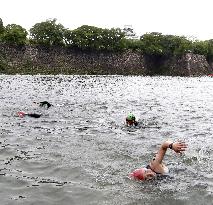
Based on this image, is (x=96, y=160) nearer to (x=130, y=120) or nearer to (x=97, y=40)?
(x=130, y=120)

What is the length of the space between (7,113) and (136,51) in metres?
112

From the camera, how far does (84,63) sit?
4936 inches

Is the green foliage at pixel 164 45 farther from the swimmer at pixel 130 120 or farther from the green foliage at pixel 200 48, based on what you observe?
the swimmer at pixel 130 120

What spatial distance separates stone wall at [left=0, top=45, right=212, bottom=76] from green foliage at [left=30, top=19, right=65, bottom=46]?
215 cm

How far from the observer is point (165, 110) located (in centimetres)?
3216

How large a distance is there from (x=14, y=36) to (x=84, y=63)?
2411cm

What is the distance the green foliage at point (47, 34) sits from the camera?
119 metres

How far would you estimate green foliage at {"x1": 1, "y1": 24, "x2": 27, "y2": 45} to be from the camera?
4318 inches

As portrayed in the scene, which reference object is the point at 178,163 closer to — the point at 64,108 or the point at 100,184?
the point at 100,184

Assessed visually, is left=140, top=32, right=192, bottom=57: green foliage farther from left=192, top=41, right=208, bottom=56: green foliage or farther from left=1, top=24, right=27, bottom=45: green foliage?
left=1, top=24, right=27, bottom=45: green foliage

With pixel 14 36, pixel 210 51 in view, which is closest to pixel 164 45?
pixel 210 51

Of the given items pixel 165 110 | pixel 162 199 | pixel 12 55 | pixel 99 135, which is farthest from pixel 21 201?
pixel 12 55

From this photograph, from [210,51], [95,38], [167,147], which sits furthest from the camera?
[210,51]

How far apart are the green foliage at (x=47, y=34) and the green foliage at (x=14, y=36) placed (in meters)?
6.57
